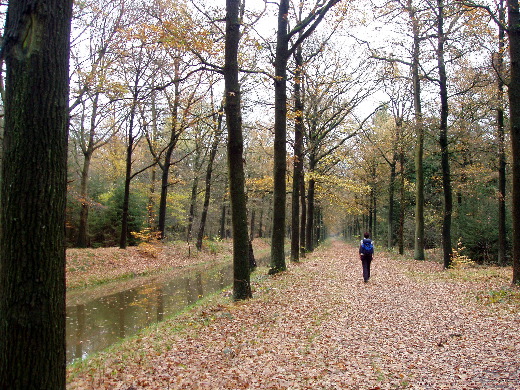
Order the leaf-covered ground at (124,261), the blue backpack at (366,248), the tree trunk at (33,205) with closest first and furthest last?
the tree trunk at (33,205)
the blue backpack at (366,248)
the leaf-covered ground at (124,261)

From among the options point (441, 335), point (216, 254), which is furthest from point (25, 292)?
point (216, 254)

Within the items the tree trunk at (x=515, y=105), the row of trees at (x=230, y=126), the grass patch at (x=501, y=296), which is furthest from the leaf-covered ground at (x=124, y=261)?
the tree trunk at (x=515, y=105)

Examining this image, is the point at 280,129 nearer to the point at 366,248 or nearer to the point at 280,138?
the point at 280,138

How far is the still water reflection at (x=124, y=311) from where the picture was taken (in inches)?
324

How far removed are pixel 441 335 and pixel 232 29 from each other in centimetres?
825

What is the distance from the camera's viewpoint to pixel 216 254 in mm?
27234

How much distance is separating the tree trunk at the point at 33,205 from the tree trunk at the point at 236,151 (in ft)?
19.3

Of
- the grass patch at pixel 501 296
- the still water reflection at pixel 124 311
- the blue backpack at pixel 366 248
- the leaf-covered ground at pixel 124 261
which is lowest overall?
the still water reflection at pixel 124 311

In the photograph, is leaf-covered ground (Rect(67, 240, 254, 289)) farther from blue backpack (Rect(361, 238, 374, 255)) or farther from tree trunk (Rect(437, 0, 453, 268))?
tree trunk (Rect(437, 0, 453, 268))

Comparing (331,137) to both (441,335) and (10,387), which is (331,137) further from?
(10,387)

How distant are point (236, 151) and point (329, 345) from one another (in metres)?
5.11

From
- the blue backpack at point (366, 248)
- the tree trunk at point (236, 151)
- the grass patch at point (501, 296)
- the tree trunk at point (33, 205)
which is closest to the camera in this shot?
the tree trunk at point (33, 205)

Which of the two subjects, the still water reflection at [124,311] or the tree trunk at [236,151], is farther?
Answer: the tree trunk at [236,151]

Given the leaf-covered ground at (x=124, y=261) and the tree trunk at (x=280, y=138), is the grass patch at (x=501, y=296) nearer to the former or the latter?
the tree trunk at (x=280, y=138)
